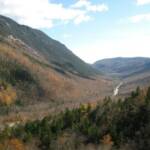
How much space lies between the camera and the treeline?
104787 mm

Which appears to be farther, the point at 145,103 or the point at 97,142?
the point at 145,103

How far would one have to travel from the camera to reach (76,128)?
121875 millimetres

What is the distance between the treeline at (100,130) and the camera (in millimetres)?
104787

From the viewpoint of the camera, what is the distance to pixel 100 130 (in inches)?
4574

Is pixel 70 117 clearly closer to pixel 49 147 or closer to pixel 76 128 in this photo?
pixel 76 128

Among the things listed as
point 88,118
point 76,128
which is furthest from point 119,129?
point 88,118

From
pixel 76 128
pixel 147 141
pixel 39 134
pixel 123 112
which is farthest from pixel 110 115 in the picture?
pixel 147 141

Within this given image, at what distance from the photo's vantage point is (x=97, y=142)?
111m

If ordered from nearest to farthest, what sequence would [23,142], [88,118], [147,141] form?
[147,141], [23,142], [88,118]

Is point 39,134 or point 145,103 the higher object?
point 145,103

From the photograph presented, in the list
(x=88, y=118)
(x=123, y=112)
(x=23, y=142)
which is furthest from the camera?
(x=88, y=118)

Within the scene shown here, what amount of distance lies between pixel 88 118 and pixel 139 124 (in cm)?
2569

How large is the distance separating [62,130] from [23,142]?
13693mm

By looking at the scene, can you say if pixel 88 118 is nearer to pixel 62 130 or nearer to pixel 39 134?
pixel 62 130
